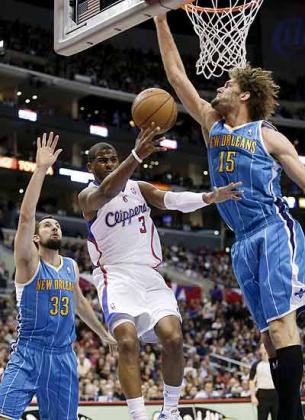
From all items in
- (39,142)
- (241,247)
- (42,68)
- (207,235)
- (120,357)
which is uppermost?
(42,68)

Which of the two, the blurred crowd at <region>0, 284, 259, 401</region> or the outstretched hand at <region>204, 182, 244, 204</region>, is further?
the blurred crowd at <region>0, 284, 259, 401</region>

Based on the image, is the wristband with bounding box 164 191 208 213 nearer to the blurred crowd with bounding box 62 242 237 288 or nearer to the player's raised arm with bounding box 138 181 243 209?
the player's raised arm with bounding box 138 181 243 209

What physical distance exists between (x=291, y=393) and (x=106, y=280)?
1769 mm

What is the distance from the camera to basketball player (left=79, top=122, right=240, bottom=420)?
16.6 ft

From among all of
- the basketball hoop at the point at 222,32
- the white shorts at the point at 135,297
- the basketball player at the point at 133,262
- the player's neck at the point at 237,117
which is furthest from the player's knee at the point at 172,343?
the basketball hoop at the point at 222,32

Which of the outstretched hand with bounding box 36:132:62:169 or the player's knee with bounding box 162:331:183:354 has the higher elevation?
the outstretched hand with bounding box 36:132:62:169

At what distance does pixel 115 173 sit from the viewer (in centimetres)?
515

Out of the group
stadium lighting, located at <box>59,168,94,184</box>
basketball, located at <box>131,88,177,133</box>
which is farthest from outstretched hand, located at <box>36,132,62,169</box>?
stadium lighting, located at <box>59,168,94,184</box>

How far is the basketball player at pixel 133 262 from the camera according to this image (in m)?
5.05

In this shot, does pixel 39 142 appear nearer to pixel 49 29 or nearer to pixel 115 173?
pixel 115 173

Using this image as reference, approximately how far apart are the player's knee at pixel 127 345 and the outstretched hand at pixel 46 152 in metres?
1.44

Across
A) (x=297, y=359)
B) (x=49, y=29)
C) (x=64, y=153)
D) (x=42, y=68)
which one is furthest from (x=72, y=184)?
(x=297, y=359)

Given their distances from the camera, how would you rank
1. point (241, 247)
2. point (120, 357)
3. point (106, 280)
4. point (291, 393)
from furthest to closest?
point (106, 280) → point (120, 357) → point (241, 247) → point (291, 393)

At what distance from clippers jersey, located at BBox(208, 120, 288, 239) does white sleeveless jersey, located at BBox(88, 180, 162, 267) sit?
37.8 inches
